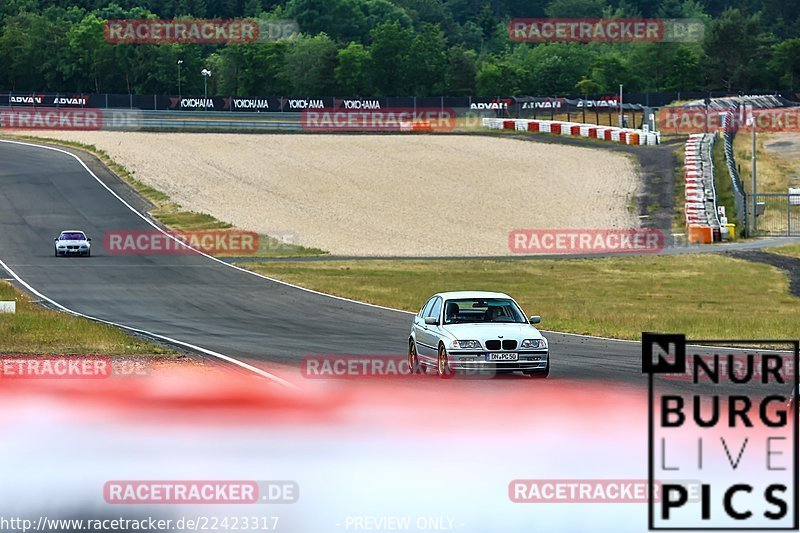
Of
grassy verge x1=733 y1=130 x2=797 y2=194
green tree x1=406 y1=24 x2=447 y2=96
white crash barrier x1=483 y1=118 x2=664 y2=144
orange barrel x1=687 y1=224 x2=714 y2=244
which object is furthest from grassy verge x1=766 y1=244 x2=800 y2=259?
green tree x1=406 y1=24 x2=447 y2=96

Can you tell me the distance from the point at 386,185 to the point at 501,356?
57023 mm

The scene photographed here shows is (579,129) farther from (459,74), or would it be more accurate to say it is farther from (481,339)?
(481,339)

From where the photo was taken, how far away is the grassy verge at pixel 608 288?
104 ft

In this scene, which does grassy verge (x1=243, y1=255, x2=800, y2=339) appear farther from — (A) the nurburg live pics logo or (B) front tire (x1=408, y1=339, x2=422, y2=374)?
(A) the nurburg live pics logo

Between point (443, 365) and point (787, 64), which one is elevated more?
point (787, 64)

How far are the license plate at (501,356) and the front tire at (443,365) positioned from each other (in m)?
0.66

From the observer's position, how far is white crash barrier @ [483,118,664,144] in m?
89.6

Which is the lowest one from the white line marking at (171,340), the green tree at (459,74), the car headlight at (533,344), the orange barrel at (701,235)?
the orange barrel at (701,235)

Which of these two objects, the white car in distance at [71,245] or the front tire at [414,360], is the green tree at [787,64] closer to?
the white car in distance at [71,245]

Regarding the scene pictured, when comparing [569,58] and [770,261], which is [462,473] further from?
[569,58]

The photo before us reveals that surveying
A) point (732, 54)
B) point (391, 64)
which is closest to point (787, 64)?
point (732, 54)

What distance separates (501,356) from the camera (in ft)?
67.3

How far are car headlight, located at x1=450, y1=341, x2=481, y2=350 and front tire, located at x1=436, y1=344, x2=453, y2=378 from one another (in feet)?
0.72

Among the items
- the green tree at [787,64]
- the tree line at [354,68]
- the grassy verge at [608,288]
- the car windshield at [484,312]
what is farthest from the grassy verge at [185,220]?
the green tree at [787,64]
